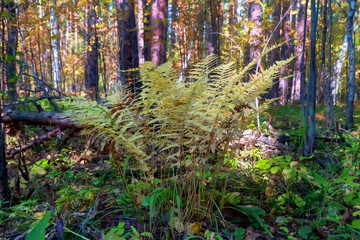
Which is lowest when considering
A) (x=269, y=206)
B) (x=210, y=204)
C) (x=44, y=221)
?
(x=269, y=206)

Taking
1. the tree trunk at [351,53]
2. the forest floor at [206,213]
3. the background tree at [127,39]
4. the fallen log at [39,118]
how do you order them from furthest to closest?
1. the background tree at [127,39]
2. the tree trunk at [351,53]
3. the fallen log at [39,118]
4. the forest floor at [206,213]

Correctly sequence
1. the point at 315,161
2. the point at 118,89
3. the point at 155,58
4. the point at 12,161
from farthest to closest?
the point at 155,58 < the point at 12,161 < the point at 315,161 < the point at 118,89

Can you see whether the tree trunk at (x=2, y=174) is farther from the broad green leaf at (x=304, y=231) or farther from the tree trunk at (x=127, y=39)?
the tree trunk at (x=127, y=39)

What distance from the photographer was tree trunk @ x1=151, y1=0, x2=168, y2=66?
482 centimetres

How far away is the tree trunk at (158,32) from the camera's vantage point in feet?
15.8

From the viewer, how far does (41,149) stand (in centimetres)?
336

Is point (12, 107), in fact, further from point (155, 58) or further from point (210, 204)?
point (210, 204)

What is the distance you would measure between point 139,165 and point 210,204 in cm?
48

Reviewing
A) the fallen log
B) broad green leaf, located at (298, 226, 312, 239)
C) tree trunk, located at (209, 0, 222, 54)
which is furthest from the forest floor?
tree trunk, located at (209, 0, 222, 54)

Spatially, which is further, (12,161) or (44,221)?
(12,161)

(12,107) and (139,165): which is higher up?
(12,107)

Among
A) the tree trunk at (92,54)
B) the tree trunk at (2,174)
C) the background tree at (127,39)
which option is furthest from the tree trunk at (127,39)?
the tree trunk at (2,174)

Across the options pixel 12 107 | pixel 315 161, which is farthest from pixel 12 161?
pixel 315 161

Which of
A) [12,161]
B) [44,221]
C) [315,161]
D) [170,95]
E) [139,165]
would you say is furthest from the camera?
[12,161]
